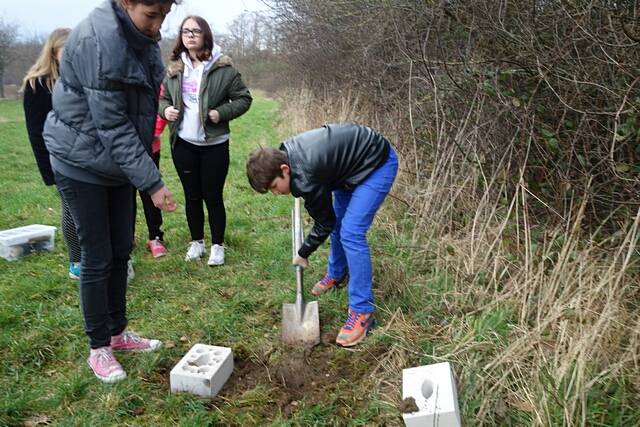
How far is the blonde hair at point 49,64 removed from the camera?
3564 millimetres

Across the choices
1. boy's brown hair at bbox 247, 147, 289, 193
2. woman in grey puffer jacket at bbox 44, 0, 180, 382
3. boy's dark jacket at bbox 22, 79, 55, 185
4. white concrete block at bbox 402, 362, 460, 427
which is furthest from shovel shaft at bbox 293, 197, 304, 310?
boy's dark jacket at bbox 22, 79, 55, 185

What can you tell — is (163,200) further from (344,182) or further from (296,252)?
(296,252)

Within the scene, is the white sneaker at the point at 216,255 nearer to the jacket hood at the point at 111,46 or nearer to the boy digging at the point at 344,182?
the boy digging at the point at 344,182

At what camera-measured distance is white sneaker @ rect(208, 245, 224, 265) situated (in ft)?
13.9

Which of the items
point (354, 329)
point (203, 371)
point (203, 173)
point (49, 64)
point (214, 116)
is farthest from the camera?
point (203, 173)

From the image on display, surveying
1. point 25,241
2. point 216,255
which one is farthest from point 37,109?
point 216,255

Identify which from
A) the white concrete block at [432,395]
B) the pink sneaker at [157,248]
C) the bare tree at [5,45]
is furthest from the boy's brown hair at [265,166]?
the bare tree at [5,45]

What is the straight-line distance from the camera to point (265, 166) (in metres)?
2.74

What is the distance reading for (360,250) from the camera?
2.99 meters

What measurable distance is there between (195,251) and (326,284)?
132 centimetres

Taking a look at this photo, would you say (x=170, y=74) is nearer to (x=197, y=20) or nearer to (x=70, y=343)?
(x=197, y=20)

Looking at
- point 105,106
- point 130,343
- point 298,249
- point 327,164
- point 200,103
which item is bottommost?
point 130,343

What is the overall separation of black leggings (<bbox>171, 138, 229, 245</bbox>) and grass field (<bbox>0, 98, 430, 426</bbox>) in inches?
17.4

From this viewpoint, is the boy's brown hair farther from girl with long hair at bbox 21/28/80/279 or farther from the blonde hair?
the blonde hair
